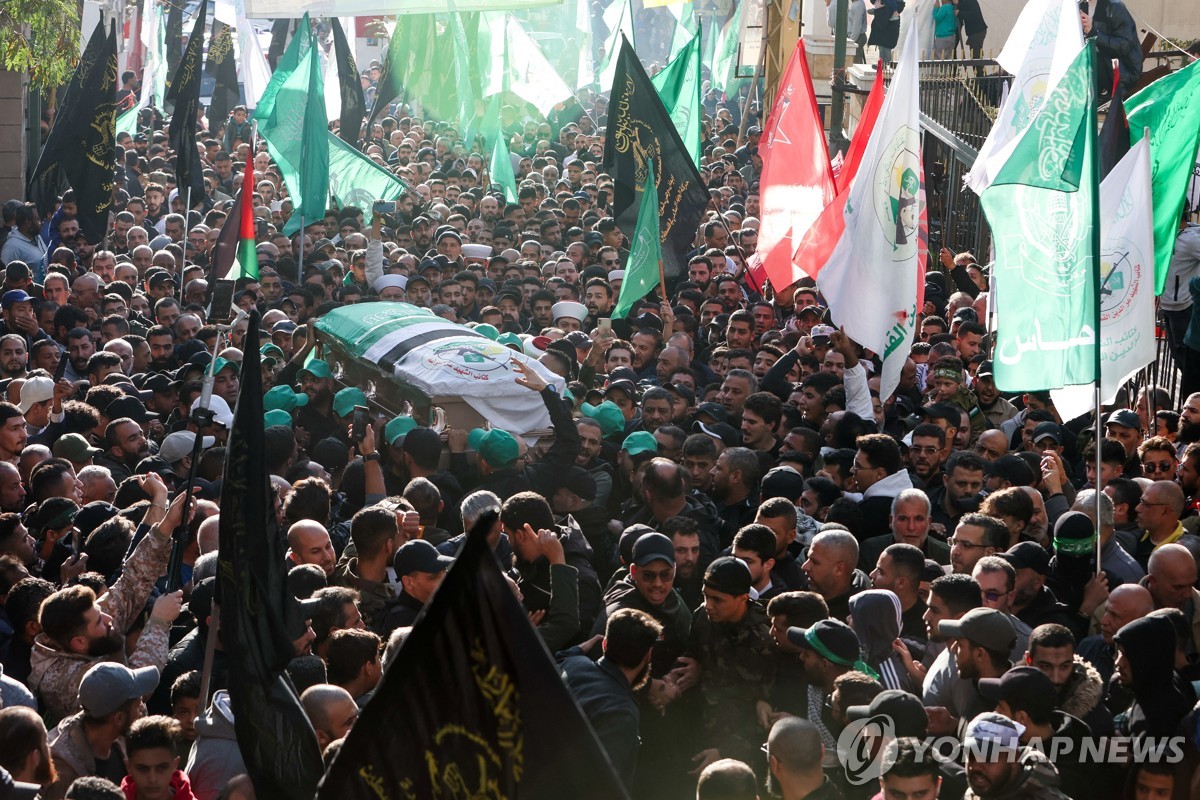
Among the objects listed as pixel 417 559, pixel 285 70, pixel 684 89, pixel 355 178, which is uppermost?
pixel 285 70

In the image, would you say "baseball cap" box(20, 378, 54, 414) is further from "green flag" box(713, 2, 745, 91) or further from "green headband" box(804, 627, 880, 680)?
"green flag" box(713, 2, 745, 91)

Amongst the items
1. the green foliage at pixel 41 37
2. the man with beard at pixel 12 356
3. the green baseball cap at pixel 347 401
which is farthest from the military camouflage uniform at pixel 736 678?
the green foliage at pixel 41 37

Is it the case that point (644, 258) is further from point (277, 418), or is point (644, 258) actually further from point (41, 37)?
point (41, 37)

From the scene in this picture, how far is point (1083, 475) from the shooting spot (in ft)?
28.2

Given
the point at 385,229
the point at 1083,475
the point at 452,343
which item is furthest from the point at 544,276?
the point at 1083,475

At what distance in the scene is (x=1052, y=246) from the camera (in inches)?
279

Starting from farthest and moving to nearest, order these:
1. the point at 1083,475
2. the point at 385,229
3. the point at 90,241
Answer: the point at 385,229
the point at 90,241
the point at 1083,475

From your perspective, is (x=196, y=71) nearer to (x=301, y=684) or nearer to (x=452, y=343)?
(x=452, y=343)

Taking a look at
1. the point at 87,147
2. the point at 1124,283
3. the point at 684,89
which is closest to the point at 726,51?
the point at 684,89

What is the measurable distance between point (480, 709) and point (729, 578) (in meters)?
2.54

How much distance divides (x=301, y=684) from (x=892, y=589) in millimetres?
2484

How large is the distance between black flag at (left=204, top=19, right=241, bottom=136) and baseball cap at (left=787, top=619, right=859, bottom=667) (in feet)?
73.3

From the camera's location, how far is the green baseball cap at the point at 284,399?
980 centimetres

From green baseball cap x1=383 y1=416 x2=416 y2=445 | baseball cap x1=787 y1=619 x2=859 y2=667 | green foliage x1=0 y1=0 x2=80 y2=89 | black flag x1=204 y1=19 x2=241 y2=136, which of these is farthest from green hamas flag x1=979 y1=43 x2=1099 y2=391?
black flag x1=204 y1=19 x2=241 y2=136
